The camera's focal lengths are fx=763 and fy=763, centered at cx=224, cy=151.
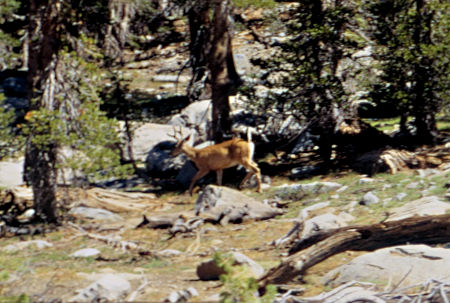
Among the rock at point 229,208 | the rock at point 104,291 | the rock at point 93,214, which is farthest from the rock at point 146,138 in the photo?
the rock at point 104,291

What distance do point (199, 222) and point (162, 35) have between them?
78.8ft

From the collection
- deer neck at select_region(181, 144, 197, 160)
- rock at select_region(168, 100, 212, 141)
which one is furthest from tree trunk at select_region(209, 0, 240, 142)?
rock at select_region(168, 100, 212, 141)

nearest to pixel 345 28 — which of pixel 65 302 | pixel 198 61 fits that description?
pixel 198 61

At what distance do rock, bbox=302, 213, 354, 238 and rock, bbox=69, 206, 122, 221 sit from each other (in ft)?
17.4

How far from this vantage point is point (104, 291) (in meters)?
8.18

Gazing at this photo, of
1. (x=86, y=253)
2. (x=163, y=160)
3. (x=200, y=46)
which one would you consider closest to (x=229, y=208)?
(x=86, y=253)

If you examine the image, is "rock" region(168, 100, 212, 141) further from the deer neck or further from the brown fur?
the brown fur

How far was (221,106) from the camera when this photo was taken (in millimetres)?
18906

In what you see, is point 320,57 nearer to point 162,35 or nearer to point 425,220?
point 425,220

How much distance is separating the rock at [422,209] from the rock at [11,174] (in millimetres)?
10801

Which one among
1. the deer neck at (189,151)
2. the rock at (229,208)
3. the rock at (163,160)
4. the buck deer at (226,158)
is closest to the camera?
the rock at (229,208)

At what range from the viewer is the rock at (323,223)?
38.2ft

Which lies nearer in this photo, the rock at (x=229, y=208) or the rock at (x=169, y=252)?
the rock at (x=169, y=252)

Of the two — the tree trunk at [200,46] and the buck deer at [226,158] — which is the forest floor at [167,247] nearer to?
the buck deer at [226,158]
